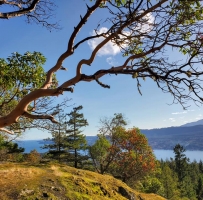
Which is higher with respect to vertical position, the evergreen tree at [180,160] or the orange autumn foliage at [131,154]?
the orange autumn foliage at [131,154]

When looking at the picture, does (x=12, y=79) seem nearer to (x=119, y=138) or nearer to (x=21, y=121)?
(x=21, y=121)

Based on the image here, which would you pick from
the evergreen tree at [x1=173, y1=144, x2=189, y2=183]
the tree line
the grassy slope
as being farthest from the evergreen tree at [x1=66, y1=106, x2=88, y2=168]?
the evergreen tree at [x1=173, y1=144, x2=189, y2=183]

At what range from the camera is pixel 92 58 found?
Result: 521 cm

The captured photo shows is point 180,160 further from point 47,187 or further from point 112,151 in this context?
point 47,187

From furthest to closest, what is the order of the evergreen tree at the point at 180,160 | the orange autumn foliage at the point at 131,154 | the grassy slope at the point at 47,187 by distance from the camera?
1. the evergreen tree at the point at 180,160
2. the orange autumn foliage at the point at 131,154
3. the grassy slope at the point at 47,187

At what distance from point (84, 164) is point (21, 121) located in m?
31.0

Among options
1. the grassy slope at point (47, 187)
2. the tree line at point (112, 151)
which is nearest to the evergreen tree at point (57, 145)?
the tree line at point (112, 151)

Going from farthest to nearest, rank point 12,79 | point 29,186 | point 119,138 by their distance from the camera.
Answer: point 119,138 → point 29,186 → point 12,79

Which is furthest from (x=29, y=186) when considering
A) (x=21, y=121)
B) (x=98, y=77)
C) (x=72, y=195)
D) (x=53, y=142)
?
(x=53, y=142)

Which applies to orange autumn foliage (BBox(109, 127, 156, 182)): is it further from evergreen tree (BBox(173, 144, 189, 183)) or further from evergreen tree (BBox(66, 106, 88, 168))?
evergreen tree (BBox(173, 144, 189, 183))

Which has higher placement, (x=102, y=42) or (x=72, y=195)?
(x=102, y=42)

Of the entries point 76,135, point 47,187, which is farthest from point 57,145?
point 47,187

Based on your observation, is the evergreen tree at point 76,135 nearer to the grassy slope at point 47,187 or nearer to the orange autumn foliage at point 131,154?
the orange autumn foliage at point 131,154

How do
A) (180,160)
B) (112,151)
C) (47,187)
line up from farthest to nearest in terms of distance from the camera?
(180,160)
(112,151)
(47,187)
